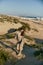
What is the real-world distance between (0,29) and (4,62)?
443 inches

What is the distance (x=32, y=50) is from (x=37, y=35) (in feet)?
24.2

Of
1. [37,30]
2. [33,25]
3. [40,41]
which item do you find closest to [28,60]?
[40,41]

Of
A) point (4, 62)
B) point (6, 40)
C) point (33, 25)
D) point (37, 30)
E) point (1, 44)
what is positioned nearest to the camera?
point (4, 62)

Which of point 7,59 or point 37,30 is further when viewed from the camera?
point 37,30

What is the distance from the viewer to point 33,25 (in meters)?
33.7

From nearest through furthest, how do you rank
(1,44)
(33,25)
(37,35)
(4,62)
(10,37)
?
(4,62), (1,44), (10,37), (37,35), (33,25)

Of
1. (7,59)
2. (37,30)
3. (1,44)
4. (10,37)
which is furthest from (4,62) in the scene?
(37,30)

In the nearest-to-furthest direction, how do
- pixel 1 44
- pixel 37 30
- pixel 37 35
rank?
pixel 1 44 < pixel 37 35 < pixel 37 30

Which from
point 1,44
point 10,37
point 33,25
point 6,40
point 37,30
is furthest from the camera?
point 33,25

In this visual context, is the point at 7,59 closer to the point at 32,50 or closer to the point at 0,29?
the point at 32,50

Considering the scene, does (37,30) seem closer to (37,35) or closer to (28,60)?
(37,35)

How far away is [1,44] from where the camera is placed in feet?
70.4

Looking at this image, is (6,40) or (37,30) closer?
(6,40)

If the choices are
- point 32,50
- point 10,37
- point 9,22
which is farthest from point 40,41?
point 9,22
